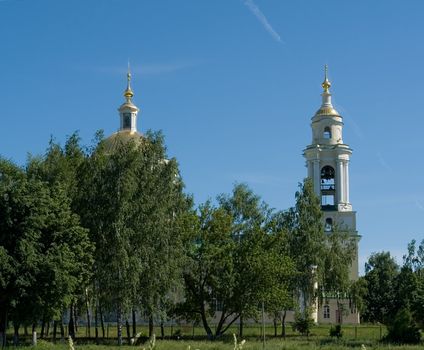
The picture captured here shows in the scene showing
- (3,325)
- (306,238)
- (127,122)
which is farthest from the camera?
(127,122)

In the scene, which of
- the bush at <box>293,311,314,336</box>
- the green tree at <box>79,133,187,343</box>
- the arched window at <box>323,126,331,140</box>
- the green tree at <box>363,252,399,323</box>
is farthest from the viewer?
the green tree at <box>363,252,399,323</box>

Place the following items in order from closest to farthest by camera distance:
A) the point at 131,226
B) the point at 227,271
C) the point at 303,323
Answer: the point at 131,226 → the point at 227,271 → the point at 303,323

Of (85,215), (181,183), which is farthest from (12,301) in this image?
(181,183)

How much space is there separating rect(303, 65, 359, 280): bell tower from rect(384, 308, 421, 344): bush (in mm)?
27942

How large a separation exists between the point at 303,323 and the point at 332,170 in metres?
23.1

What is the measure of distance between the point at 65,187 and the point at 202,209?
11760mm

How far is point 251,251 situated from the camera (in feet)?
159

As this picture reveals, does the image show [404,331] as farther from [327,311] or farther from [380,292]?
[380,292]

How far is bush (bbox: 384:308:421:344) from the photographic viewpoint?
39.3 m

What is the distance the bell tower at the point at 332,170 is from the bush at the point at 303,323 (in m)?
17.8

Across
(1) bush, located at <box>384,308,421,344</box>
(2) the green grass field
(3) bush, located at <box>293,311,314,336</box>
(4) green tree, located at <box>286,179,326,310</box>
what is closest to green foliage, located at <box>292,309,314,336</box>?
(3) bush, located at <box>293,311,314,336</box>

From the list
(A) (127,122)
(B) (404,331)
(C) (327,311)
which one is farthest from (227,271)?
(A) (127,122)

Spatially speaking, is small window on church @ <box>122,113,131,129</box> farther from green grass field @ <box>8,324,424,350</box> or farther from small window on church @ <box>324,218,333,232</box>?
small window on church @ <box>324,218,333,232</box>

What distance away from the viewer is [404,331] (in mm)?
39656
